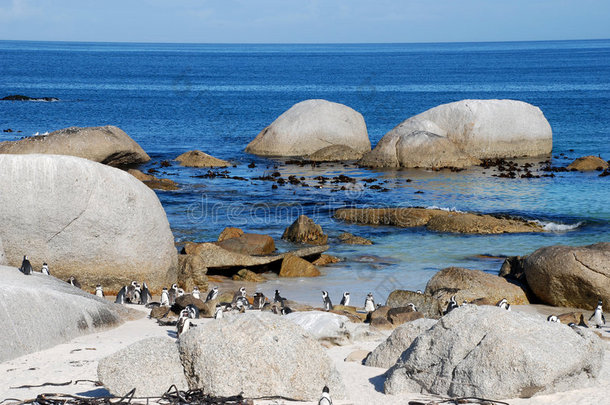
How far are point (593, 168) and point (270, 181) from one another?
1531 centimetres

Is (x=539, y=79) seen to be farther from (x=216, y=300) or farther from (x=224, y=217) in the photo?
(x=216, y=300)

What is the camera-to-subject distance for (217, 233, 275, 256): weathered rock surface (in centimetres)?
2033

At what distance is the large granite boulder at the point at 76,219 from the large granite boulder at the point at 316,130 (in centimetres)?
2408

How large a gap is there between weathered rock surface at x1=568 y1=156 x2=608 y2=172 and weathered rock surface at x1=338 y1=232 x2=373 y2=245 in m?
17.7

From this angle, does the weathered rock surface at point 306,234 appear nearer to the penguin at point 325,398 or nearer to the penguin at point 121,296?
the penguin at point 121,296

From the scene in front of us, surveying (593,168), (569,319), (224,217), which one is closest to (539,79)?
(593,168)

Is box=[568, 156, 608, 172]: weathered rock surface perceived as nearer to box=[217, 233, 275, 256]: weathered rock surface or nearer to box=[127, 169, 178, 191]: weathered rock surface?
box=[127, 169, 178, 191]: weathered rock surface

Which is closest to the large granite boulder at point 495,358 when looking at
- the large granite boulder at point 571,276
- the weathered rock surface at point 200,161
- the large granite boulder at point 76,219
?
the large granite boulder at point 571,276

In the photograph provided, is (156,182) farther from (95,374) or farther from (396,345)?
(396,345)

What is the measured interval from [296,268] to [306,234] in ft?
11.1

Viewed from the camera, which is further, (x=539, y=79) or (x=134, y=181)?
(x=539, y=79)

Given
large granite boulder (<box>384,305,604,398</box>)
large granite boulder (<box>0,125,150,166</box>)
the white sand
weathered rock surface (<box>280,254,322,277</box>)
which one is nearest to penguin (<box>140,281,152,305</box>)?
the white sand

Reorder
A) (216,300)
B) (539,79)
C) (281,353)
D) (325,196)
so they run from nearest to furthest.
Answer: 1. (281,353)
2. (216,300)
3. (325,196)
4. (539,79)

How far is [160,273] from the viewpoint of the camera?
16109mm
